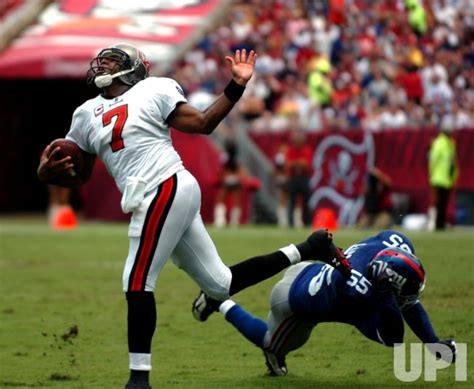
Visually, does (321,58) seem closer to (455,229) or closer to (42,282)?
(455,229)

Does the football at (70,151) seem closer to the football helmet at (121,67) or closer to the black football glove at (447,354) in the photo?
the football helmet at (121,67)

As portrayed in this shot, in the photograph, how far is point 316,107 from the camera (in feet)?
67.9

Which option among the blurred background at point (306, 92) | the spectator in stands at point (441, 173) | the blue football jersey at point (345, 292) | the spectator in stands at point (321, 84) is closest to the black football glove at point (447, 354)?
the blue football jersey at point (345, 292)

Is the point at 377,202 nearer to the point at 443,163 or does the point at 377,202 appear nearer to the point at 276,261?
the point at 443,163

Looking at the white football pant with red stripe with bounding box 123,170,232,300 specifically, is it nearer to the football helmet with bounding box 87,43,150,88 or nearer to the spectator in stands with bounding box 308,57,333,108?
the football helmet with bounding box 87,43,150,88

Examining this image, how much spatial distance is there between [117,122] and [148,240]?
26.5 inches

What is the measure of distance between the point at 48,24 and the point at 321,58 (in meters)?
6.86

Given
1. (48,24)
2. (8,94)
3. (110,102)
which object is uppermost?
(110,102)

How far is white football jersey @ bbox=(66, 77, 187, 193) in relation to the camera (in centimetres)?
620

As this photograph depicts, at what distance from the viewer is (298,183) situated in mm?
19281

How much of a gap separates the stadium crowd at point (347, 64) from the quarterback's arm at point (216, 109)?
12.8m

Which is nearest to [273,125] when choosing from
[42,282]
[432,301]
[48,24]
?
[48,24]

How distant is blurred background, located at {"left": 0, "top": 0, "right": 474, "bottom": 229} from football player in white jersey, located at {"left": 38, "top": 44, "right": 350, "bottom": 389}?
11.3 m

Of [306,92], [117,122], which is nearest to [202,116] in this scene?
[117,122]
